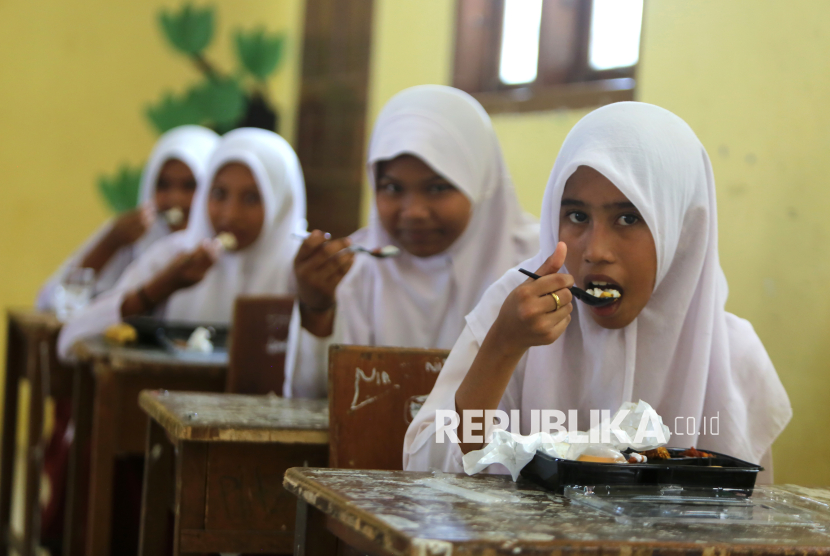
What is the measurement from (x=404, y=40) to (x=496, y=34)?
0.65 metres

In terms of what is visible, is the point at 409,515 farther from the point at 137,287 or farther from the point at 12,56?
the point at 12,56

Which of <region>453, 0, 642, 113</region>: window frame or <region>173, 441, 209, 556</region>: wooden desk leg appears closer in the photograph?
<region>173, 441, 209, 556</region>: wooden desk leg

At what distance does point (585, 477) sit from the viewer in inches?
43.9

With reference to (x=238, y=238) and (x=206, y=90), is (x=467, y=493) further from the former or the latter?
(x=206, y=90)

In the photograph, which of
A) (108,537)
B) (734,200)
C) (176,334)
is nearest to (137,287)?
(176,334)

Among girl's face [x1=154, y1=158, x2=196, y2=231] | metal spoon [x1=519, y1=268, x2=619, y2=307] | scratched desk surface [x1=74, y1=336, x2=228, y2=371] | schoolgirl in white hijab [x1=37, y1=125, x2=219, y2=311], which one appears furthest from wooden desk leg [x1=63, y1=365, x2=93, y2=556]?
metal spoon [x1=519, y1=268, x2=619, y2=307]

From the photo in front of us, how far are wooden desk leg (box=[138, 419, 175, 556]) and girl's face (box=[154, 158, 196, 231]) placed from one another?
2442 millimetres

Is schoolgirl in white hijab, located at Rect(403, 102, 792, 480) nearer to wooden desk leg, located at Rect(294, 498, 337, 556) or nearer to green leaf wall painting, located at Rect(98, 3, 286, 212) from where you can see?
wooden desk leg, located at Rect(294, 498, 337, 556)

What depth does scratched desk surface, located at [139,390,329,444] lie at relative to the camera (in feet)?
5.18

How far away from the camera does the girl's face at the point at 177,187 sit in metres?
4.23

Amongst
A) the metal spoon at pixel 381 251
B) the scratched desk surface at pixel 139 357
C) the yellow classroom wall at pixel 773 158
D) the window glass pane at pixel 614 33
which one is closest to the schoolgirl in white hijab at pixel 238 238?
the scratched desk surface at pixel 139 357

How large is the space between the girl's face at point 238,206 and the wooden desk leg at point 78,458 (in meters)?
0.72

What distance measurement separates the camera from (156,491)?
6.19 ft

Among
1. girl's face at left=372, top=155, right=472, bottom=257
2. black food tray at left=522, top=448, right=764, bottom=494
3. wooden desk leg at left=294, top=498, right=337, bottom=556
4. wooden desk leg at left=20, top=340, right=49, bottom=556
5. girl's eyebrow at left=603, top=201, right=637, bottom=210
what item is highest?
girl's face at left=372, top=155, right=472, bottom=257
